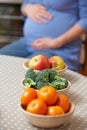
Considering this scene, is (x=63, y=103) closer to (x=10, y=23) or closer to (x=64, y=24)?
(x=64, y=24)

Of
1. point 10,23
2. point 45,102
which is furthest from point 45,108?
point 10,23

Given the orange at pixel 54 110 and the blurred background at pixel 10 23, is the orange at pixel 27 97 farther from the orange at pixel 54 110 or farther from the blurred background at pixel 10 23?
the blurred background at pixel 10 23

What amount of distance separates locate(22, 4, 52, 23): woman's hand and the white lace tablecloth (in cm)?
57

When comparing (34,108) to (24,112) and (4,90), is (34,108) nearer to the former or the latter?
(24,112)

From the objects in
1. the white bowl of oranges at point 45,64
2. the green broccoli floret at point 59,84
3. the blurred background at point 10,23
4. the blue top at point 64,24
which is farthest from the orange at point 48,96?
the blurred background at point 10,23

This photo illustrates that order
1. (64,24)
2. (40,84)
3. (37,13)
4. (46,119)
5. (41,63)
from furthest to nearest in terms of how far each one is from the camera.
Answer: (37,13) < (64,24) < (41,63) < (40,84) < (46,119)

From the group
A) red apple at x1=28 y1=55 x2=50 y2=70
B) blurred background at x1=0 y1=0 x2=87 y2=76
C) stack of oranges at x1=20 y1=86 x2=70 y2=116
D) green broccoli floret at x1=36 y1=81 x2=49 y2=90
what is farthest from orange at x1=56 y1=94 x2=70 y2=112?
blurred background at x1=0 y1=0 x2=87 y2=76

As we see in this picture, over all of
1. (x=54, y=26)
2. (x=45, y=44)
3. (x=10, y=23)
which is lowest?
(x=10, y=23)

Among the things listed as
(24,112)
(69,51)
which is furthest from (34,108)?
(69,51)

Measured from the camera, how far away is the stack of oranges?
771 mm

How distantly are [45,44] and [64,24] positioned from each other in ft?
0.56

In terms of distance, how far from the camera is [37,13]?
6.37 feet

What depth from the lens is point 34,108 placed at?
30.4 inches

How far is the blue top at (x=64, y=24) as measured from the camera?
183 centimetres
